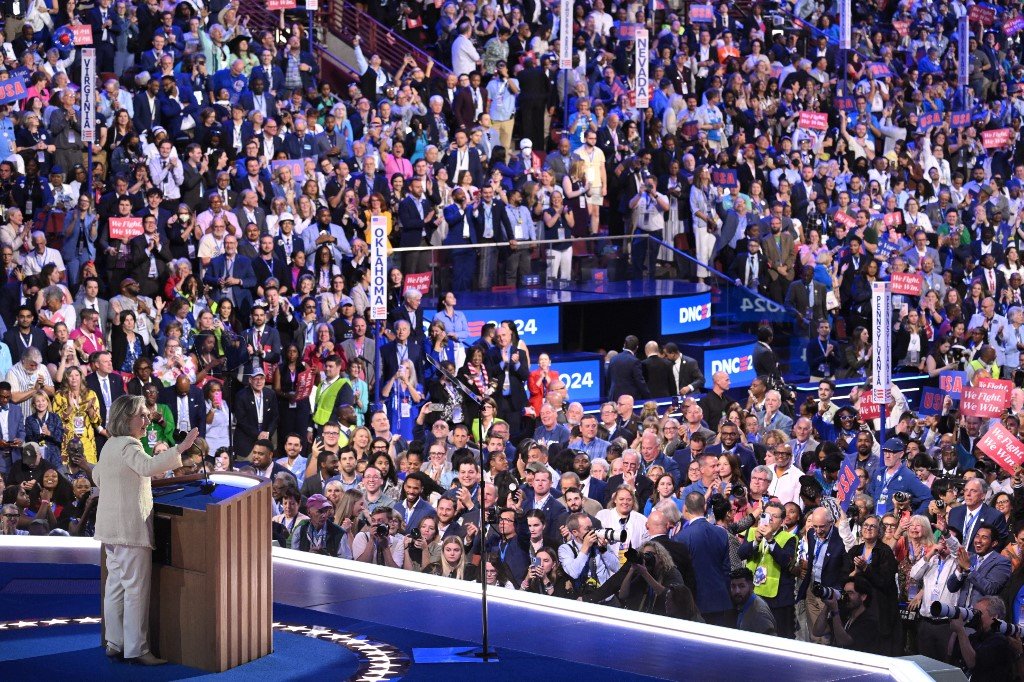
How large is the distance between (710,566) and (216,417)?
19.7 ft

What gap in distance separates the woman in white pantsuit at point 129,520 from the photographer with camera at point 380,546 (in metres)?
3.80

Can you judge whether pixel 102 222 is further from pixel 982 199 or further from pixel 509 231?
pixel 982 199

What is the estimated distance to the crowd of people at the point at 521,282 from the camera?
1159 centimetres

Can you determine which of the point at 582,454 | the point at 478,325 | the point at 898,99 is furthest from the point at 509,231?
the point at 898,99

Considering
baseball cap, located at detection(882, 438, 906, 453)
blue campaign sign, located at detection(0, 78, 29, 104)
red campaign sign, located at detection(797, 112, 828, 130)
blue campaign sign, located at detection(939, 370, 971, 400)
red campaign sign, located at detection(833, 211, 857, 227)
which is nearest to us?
baseball cap, located at detection(882, 438, 906, 453)

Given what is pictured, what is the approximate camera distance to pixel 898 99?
2661cm

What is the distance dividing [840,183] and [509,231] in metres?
5.81

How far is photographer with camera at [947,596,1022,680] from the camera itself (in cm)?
1035

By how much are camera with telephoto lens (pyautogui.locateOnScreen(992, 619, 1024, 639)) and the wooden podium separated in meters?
4.39

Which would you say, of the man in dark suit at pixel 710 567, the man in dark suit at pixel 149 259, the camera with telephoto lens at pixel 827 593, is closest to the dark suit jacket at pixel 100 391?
the man in dark suit at pixel 149 259

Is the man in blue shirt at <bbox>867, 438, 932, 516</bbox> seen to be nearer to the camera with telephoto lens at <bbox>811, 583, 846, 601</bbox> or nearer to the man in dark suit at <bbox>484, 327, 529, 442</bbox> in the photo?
the camera with telephoto lens at <bbox>811, 583, 846, 601</bbox>

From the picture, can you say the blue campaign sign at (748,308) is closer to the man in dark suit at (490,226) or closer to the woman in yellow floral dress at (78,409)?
the man in dark suit at (490,226)

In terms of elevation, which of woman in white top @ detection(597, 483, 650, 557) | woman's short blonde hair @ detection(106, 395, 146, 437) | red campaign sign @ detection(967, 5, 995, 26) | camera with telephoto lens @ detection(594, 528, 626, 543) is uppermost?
red campaign sign @ detection(967, 5, 995, 26)

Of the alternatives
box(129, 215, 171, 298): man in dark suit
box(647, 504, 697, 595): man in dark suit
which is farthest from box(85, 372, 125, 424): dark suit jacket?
box(647, 504, 697, 595): man in dark suit
